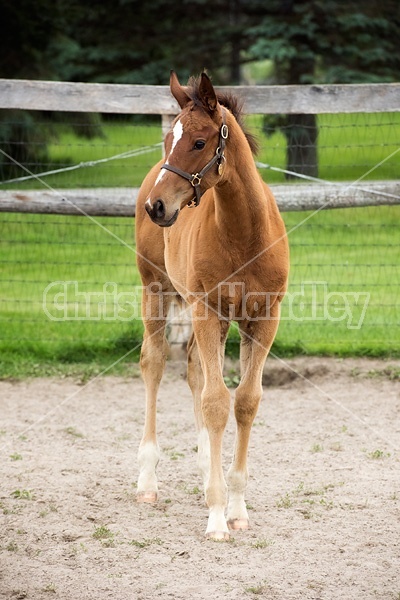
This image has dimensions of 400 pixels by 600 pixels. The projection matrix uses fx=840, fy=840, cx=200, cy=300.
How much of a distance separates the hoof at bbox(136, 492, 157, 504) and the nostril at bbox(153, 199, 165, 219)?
1.65 m

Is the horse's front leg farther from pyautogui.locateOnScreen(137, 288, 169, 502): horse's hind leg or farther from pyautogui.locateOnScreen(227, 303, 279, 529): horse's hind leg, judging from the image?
pyautogui.locateOnScreen(137, 288, 169, 502): horse's hind leg

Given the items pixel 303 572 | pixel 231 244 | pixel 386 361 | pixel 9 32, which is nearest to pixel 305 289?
pixel 386 361

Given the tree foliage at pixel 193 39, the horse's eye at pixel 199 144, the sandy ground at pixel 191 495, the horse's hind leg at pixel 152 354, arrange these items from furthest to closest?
the tree foliage at pixel 193 39 → the horse's hind leg at pixel 152 354 → the horse's eye at pixel 199 144 → the sandy ground at pixel 191 495

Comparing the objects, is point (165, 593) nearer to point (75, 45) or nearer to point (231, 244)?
point (231, 244)

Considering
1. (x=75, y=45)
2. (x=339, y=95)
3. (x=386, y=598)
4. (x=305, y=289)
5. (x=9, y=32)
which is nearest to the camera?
(x=386, y=598)

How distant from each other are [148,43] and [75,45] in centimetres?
121

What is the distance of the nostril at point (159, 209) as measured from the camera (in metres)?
3.52

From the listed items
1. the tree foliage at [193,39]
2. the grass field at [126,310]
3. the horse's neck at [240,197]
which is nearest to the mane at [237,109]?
the horse's neck at [240,197]

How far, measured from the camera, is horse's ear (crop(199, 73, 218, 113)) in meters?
3.60

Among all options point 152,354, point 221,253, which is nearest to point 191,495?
point 152,354

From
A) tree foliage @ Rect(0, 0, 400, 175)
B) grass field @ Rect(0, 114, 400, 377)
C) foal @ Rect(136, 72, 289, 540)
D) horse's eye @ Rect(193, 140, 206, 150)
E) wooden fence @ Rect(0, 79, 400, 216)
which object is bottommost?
grass field @ Rect(0, 114, 400, 377)

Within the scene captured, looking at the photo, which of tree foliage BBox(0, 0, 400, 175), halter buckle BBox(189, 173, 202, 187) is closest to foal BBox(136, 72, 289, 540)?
halter buckle BBox(189, 173, 202, 187)

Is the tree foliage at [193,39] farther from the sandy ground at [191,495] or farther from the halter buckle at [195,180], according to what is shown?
the halter buckle at [195,180]

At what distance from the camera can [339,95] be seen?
254 inches
